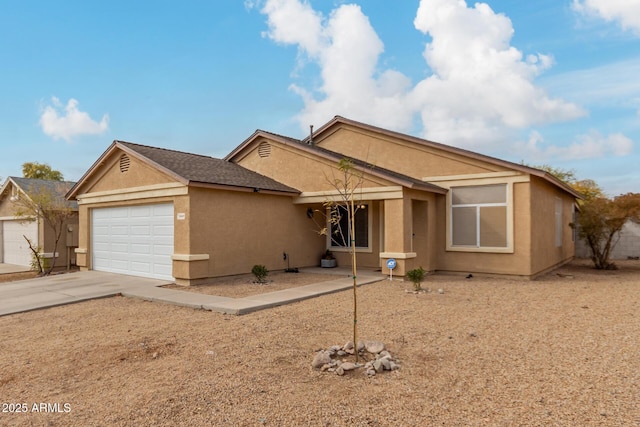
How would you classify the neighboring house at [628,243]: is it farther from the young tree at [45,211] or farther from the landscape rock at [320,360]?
the young tree at [45,211]

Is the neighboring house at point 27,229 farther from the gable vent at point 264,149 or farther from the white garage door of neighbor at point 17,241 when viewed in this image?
the gable vent at point 264,149

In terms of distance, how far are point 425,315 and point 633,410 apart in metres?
4.10

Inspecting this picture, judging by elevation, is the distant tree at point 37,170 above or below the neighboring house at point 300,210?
above

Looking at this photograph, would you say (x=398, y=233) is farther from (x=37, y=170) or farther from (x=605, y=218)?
(x=37, y=170)

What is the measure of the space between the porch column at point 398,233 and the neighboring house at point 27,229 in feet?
46.7

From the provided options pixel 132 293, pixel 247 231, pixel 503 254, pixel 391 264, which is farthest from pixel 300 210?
pixel 503 254

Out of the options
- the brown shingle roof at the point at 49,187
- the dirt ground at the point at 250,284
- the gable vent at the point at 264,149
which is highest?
the gable vent at the point at 264,149

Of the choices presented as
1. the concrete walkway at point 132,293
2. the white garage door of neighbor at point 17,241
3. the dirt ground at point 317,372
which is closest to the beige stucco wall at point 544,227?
the dirt ground at point 317,372

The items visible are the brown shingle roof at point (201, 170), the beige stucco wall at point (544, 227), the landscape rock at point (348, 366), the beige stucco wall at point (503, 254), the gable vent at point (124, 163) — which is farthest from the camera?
the gable vent at point (124, 163)

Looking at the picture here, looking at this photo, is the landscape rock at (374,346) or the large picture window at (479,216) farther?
the large picture window at (479,216)

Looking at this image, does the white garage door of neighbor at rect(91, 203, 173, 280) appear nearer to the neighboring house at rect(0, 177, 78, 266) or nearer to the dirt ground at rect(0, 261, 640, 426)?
the dirt ground at rect(0, 261, 640, 426)

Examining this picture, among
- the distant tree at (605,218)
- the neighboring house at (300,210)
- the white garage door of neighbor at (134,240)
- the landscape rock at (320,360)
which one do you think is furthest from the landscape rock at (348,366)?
the distant tree at (605,218)

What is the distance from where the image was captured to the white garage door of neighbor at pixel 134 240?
12383 millimetres

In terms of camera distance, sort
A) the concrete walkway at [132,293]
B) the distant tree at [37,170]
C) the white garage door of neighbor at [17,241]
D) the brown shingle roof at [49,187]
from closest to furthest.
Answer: the concrete walkway at [132,293]
the brown shingle roof at [49,187]
the white garage door of neighbor at [17,241]
the distant tree at [37,170]
